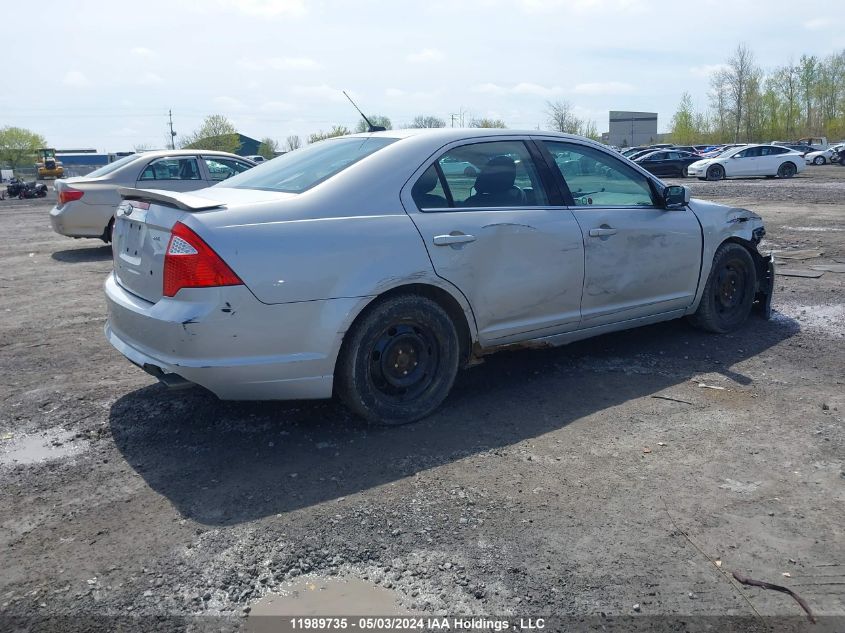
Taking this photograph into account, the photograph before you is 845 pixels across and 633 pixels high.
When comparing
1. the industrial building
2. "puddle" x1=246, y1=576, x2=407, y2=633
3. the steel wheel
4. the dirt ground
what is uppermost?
the industrial building

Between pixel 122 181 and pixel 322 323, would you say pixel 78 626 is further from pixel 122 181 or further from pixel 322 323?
pixel 122 181

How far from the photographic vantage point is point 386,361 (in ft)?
13.7

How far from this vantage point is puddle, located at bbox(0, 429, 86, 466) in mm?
3910

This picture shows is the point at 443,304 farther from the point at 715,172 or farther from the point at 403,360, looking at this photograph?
the point at 715,172

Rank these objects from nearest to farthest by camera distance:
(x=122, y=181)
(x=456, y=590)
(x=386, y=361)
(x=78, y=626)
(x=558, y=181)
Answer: (x=78, y=626)
(x=456, y=590)
(x=386, y=361)
(x=558, y=181)
(x=122, y=181)

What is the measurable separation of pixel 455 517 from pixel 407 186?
1936 mm

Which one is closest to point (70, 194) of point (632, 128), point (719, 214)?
point (719, 214)

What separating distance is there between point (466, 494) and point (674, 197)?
309cm

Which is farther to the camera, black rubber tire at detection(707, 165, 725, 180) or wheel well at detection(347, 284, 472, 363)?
black rubber tire at detection(707, 165, 725, 180)

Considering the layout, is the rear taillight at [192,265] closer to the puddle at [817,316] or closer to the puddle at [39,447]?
the puddle at [39,447]

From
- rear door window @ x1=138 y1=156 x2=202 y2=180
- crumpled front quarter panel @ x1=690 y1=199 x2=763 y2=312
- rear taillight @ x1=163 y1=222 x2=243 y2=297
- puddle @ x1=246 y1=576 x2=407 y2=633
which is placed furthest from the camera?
rear door window @ x1=138 y1=156 x2=202 y2=180

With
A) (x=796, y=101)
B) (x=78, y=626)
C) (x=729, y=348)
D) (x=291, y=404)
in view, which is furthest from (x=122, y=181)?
(x=796, y=101)

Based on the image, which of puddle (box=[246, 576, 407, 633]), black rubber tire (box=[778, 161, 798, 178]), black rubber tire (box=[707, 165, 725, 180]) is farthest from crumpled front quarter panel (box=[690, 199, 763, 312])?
black rubber tire (box=[778, 161, 798, 178])

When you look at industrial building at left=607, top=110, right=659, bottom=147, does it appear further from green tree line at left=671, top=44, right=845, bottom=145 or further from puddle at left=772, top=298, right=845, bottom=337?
puddle at left=772, top=298, right=845, bottom=337
